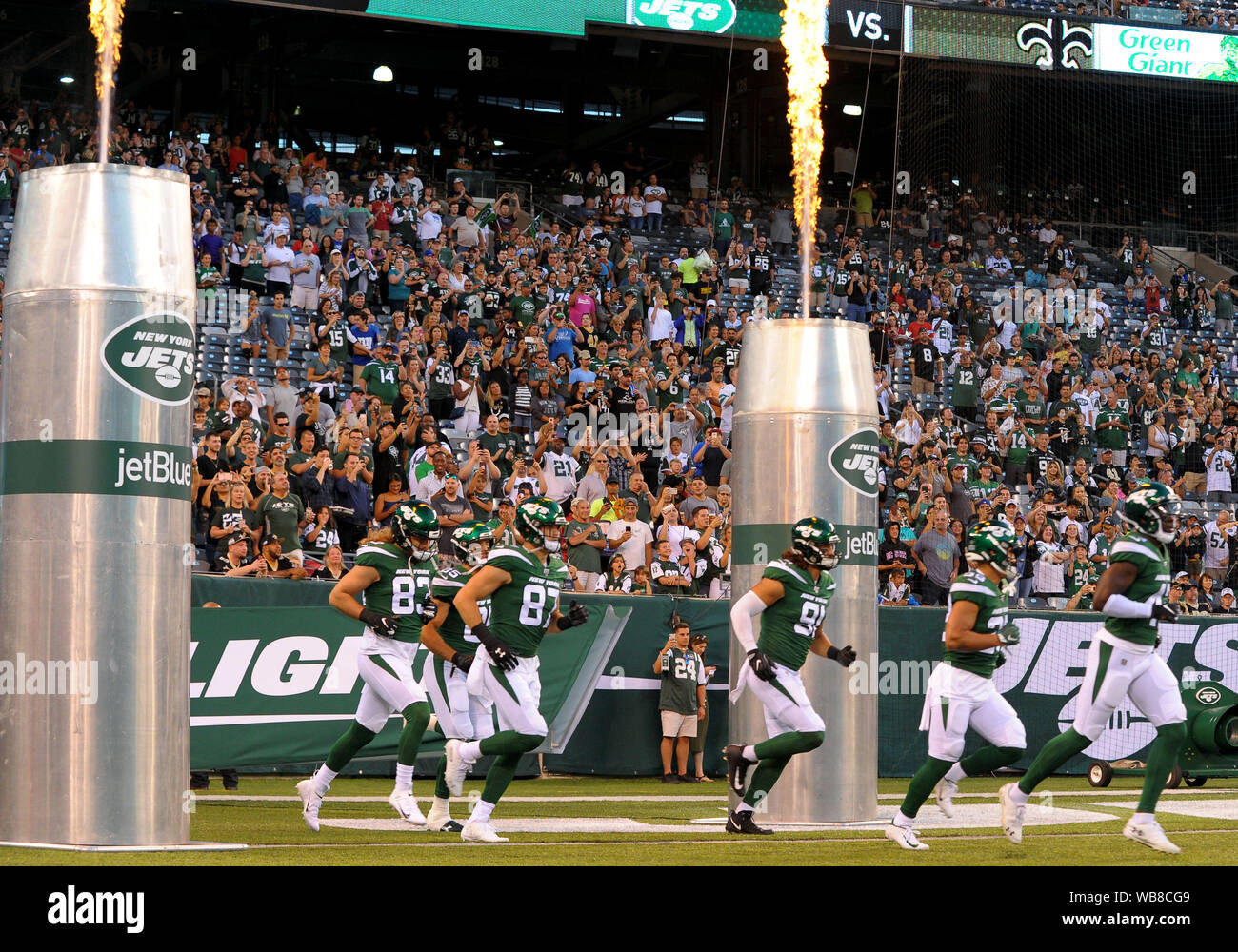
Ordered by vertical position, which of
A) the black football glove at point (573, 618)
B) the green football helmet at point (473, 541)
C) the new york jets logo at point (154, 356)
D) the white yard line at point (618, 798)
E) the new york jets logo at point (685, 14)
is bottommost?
the white yard line at point (618, 798)

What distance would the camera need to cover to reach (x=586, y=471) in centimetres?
2092

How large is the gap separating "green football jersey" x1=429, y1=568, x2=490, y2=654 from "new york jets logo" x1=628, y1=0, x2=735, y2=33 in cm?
1916

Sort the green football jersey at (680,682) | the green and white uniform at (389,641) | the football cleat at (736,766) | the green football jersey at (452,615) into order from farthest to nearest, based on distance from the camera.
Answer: the green football jersey at (680,682) < the green football jersey at (452,615) < the green and white uniform at (389,641) < the football cleat at (736,766)

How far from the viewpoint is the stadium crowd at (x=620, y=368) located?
18984mm

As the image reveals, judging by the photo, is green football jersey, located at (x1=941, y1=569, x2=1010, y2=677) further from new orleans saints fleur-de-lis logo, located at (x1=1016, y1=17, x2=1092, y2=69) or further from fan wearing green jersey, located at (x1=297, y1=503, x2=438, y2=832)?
new orleans saints fleur-de-lis logo, located at (x1=1016, y1=17, x2=1092, y2=69)

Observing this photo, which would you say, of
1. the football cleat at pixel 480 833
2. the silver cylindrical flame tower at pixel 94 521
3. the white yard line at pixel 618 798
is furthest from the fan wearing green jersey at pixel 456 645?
the silver cylindrical flame tower at pixel 94 521

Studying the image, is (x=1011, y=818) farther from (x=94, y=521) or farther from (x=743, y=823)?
(x=94, y=521)

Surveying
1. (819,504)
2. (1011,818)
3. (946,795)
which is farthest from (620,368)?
(1011,818)

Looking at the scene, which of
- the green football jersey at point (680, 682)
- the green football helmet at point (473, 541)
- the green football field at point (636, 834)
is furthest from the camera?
the green football jersey at point (680, 682)

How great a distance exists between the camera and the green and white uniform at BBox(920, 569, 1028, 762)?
1116 cm

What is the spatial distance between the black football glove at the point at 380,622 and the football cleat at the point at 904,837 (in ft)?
11.2

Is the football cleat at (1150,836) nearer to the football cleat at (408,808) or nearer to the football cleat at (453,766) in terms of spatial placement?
the football cleat at (453,766)

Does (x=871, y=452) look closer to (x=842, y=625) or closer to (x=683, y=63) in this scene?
(x=842, y=625)
